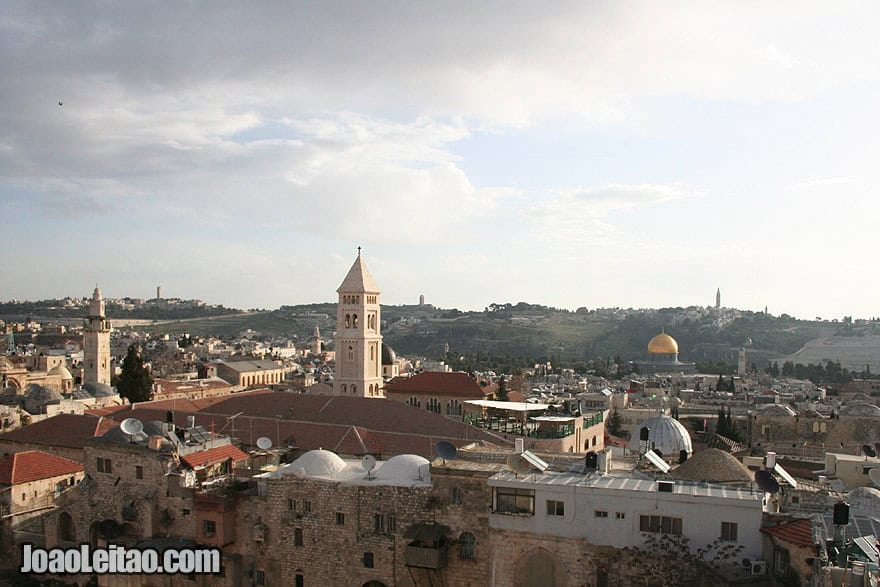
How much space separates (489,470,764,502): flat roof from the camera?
58.4ft

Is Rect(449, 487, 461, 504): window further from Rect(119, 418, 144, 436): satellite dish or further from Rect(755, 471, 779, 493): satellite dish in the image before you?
Rect(119, 418, 144, 436): satellite dish

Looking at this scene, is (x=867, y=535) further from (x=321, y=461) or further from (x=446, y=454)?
(x=321, y=461)

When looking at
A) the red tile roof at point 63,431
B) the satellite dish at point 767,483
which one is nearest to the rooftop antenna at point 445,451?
the satellite dish at point 767,483

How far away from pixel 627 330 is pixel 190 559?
531 feet

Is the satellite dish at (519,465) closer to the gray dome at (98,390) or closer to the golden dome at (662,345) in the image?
the gray dome at (98,390)

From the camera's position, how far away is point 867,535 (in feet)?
52.8

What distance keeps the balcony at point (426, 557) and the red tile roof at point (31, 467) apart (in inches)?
596

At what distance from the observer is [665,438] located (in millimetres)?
29344

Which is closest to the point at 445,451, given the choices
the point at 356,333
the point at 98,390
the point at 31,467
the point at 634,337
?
the point at 31,467

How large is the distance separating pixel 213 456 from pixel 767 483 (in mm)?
16960

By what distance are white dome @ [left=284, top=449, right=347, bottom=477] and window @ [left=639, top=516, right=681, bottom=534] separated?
8570 mm

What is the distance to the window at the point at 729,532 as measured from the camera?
1733 centimetres

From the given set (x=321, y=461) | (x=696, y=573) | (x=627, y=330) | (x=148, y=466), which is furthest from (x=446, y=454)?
(x=627, y=330)

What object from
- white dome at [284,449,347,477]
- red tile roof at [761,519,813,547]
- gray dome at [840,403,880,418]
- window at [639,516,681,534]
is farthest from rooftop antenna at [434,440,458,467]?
gray dome at [840,403,880,418]
